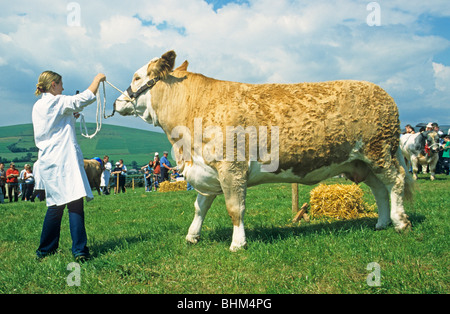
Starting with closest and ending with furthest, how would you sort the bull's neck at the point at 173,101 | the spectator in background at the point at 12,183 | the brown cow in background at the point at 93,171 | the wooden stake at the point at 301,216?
the bull's neck at the point at 173,101 → the wooden stake at the point at 301,216 → the brown cow in background at the point at 93,171 → the spectator in background at the point at 12,183

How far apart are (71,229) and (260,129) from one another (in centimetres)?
286

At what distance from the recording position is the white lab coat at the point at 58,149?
4.62m

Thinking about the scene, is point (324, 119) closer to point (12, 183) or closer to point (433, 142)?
point (433, 142)

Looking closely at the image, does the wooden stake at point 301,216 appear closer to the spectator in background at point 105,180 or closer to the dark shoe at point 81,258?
the dark shoe at point 81,258

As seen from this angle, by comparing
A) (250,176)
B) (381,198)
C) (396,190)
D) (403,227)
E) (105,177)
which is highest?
(250,176)

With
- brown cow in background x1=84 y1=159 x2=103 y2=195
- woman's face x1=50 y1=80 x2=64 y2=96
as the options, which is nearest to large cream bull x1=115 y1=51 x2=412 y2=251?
woman's face x1=50 y1=80 x2=64 y2=96

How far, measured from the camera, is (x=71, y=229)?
4703mm

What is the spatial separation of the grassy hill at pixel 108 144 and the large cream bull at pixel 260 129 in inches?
2395

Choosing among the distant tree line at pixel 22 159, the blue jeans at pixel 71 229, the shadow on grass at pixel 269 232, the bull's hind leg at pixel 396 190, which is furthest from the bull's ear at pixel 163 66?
the distant tree line at pixel 22 159

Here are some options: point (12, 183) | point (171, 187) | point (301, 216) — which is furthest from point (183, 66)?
point (12, 183)

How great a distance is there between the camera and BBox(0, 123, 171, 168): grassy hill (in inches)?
2788

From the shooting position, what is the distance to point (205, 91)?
17.0ft

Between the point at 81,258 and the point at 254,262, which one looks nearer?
the point at 254,262
